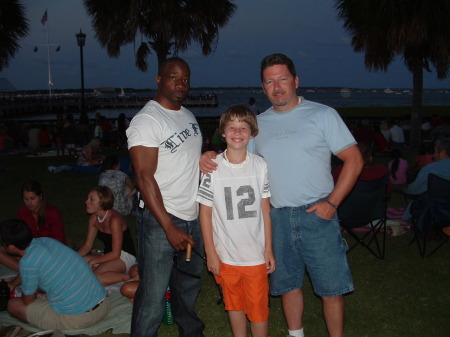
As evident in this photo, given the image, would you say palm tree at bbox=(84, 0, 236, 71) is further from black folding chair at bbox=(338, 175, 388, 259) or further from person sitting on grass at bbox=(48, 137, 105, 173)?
black folding chair at bbox=(338, 175, 388, 259)

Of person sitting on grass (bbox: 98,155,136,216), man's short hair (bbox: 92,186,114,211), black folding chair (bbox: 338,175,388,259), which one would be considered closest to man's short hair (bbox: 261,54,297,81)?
man's short hair (bbox: 92,186,114,211)

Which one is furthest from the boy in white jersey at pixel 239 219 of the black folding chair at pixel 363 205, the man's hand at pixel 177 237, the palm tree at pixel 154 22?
the palm tree at pixel 154 22

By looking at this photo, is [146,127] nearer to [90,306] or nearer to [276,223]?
[276,223]

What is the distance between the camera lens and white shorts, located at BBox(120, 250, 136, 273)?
546 cm

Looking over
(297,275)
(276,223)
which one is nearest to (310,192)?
(276,223)

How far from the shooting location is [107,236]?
17.8 ft

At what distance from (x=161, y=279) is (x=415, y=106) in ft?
51.1

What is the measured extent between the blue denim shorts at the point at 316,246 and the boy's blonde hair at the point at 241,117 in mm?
607

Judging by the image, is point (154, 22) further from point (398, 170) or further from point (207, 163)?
point (207, 163)

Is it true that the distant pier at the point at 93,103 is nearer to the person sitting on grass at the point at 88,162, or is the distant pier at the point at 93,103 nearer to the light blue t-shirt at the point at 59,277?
the person sitting on grass at the point at 88,162

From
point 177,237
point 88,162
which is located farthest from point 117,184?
point 88,162

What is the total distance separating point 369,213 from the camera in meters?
6.06

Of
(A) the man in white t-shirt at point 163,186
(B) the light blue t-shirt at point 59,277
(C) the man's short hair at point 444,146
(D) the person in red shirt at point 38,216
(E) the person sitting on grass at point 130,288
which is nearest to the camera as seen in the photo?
(A) the man in white t-shirt at point 163,186

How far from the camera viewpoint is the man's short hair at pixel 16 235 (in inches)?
159
